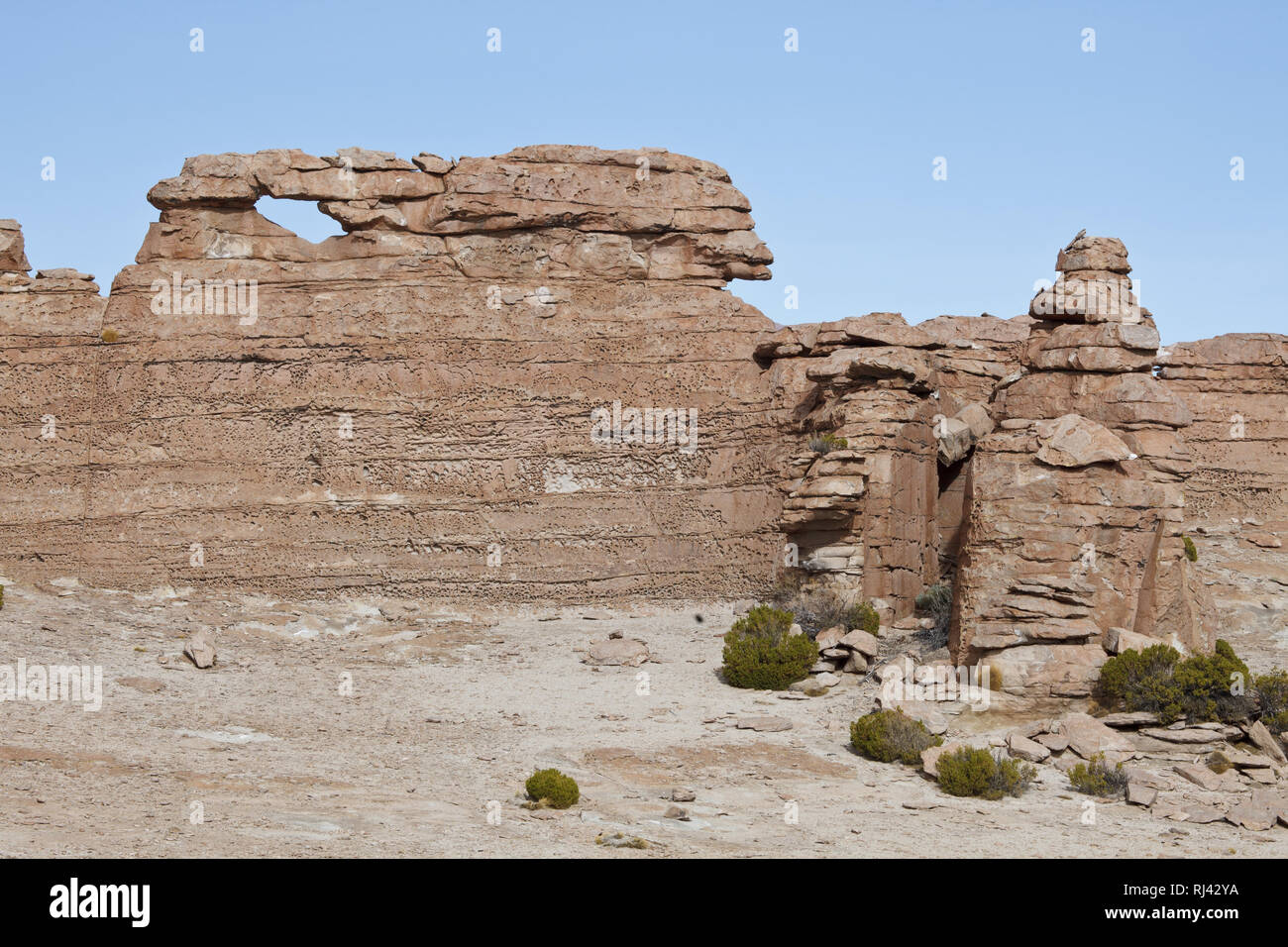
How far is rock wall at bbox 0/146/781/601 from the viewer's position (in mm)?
29578

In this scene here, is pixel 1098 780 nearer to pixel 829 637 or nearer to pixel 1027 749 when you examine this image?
pixel 1027 749

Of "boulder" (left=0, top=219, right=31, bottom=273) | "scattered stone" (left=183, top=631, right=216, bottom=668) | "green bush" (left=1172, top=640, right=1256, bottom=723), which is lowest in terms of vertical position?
"green bush" (left=1172, top=640, right=1256, bottom=723)

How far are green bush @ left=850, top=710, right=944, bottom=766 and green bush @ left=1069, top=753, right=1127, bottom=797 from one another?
2.02 meters

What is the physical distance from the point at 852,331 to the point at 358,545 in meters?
10.1

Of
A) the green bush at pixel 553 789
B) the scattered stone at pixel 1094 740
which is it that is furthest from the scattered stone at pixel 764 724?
the green bush at pixel 553 789

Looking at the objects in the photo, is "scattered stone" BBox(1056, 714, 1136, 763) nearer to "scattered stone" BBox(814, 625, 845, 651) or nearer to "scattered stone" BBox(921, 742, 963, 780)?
"scattered stone" BBox(921, 742, 963, 780)

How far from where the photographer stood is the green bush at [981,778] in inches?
784

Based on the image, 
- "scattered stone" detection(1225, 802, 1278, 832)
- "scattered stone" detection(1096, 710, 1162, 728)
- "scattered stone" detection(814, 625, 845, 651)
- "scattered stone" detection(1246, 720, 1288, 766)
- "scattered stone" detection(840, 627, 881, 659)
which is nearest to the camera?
"scattered stone" detection(1225, 802, 1278, 832)

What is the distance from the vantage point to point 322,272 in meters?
30.5

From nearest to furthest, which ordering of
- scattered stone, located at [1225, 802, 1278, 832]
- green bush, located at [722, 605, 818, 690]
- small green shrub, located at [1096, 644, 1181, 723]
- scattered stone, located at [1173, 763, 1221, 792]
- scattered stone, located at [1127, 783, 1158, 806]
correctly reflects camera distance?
scattered stone, located at [1225, 802, 1278, 832] < scattered stone, located at [1127, 783, 1158, 806] < scattered stone, located at [1173, 763, 1221, 792] < small green shrub, located at [1096, 644, 1181, 723] < green bush, located at [722, 605, 818, 690]

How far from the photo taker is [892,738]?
21.6 metres

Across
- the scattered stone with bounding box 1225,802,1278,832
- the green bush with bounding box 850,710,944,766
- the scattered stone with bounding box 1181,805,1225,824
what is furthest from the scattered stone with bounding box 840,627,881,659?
the scattered stone with bounding box 1225,802,1278,832

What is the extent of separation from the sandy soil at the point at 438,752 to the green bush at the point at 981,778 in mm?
240

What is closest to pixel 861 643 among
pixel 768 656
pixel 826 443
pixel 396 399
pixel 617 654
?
pixel 768 656
